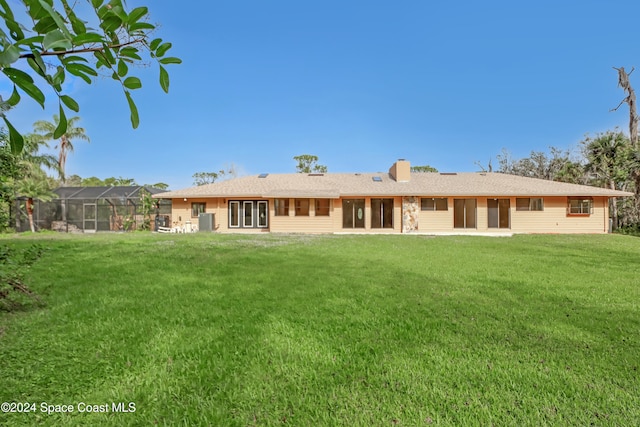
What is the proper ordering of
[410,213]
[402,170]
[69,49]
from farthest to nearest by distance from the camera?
[402,170] → [410,213] → [69,49]

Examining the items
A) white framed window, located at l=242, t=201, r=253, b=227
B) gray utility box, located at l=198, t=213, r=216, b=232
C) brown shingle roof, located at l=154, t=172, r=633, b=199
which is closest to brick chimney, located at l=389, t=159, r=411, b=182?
brown shingle roof, located at l=154, t=172, r=633, b=199

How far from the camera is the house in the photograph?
62.0 feet

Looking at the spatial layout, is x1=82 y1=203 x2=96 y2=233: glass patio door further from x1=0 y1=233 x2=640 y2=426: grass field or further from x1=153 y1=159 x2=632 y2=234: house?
x1=0 y1=233 x2=640 y2=426: grass field

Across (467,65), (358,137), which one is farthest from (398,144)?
(467,65)

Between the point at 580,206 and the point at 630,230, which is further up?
the point at 580,206

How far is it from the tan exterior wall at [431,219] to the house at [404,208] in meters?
0.04

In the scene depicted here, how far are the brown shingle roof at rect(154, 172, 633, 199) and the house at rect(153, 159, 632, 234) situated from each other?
0.07 m

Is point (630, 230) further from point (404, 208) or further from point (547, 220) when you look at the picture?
point (404, 208)

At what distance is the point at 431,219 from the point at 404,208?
1973 millimetres

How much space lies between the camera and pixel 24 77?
0.68 m

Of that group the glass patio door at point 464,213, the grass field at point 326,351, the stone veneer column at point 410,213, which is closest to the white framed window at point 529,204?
the glass patio door at point 464,213

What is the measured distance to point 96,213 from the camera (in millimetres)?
21609

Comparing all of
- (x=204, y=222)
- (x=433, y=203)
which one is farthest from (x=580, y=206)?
(x=204, y=222)

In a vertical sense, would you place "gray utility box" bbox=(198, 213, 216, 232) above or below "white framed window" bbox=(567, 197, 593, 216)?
below
